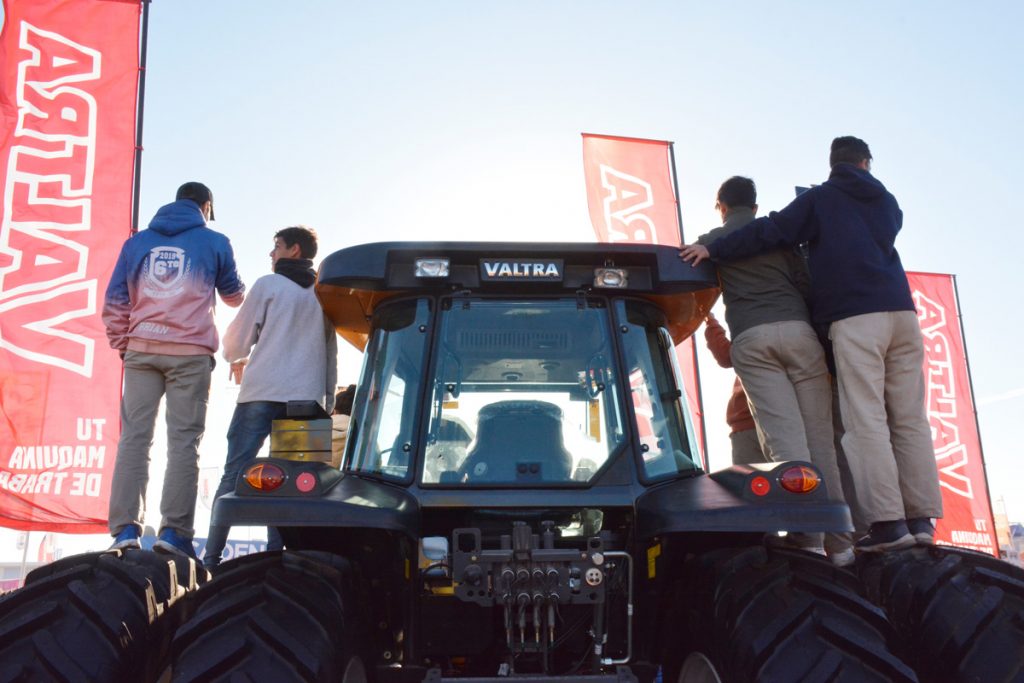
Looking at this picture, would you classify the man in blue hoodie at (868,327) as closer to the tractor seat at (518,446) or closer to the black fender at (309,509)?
the tractor seat at (518,446)

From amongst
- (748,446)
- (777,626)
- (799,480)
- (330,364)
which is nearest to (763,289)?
(748,446)

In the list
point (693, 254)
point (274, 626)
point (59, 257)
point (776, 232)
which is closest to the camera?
point (274, 626)

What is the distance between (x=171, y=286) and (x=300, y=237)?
1.20 m

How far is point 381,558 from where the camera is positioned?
3.67 meters

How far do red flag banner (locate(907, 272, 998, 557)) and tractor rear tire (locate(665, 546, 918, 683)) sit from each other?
45.0 feet

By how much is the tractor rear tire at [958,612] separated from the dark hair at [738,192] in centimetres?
246

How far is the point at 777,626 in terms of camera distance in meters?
2.93

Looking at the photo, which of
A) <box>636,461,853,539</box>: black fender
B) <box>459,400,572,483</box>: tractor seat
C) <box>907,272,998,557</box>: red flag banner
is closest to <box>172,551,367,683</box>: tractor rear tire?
<box>459,400,572,483</box>: tractor seat

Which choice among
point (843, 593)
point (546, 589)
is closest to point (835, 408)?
point (843, 593)

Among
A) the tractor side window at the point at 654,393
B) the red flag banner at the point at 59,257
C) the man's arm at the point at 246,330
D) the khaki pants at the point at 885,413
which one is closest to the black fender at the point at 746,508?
the tractor side window at the point at 654,393

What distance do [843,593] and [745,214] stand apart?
9.57 feet

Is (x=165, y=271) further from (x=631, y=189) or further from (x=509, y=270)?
(x=631, y=189)

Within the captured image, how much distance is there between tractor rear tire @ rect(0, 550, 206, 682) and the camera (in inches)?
119

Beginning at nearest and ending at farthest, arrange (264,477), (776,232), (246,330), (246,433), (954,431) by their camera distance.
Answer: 1. (264,477)
2. (776,232)
3. (246,433)
4. (246,330)
5. (954,431)
